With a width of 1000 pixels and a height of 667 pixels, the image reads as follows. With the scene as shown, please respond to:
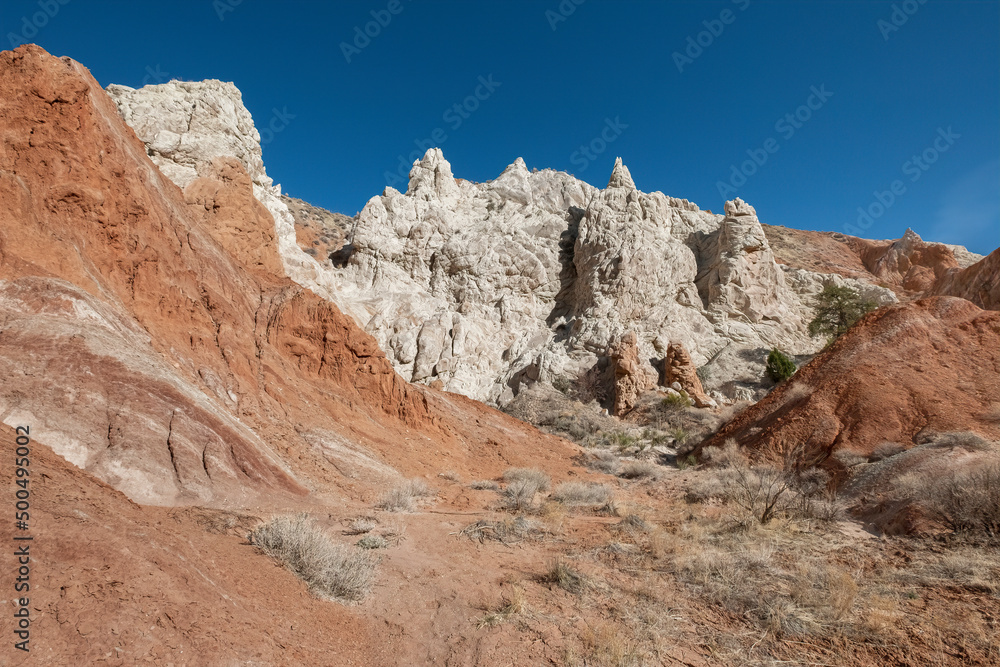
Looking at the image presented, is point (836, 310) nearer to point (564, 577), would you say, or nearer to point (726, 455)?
point (726, 455)

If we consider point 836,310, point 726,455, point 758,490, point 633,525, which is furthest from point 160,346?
point 836,310

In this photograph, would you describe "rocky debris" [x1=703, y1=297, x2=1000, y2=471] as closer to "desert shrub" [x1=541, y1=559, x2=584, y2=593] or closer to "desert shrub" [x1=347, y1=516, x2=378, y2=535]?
"desert shrub" [x1=541, y1=559, x2=584, y2=593]

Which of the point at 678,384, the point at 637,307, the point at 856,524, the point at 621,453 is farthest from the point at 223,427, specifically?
the point at 637,307

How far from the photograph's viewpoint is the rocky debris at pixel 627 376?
29141mm

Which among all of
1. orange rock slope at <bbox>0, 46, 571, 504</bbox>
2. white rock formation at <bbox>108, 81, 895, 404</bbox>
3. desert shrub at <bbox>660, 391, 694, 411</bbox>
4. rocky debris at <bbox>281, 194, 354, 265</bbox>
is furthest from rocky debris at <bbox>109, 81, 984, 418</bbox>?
orange rock slope at <bbox>0, 46, 571, 504</bbox>

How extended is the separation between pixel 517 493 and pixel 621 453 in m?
10.4

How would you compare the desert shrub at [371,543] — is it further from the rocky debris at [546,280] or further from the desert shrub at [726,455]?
the rocky debris at [546,280]

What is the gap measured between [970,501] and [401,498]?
9509 millimetres

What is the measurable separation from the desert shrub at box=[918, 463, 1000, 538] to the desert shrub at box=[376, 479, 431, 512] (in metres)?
9.06

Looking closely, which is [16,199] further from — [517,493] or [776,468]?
[776,468]

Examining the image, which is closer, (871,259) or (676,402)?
(676,402)

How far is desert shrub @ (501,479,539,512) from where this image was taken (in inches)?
407

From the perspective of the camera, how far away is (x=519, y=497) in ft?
34.9

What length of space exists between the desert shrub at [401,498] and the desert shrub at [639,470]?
7713 millimetres
